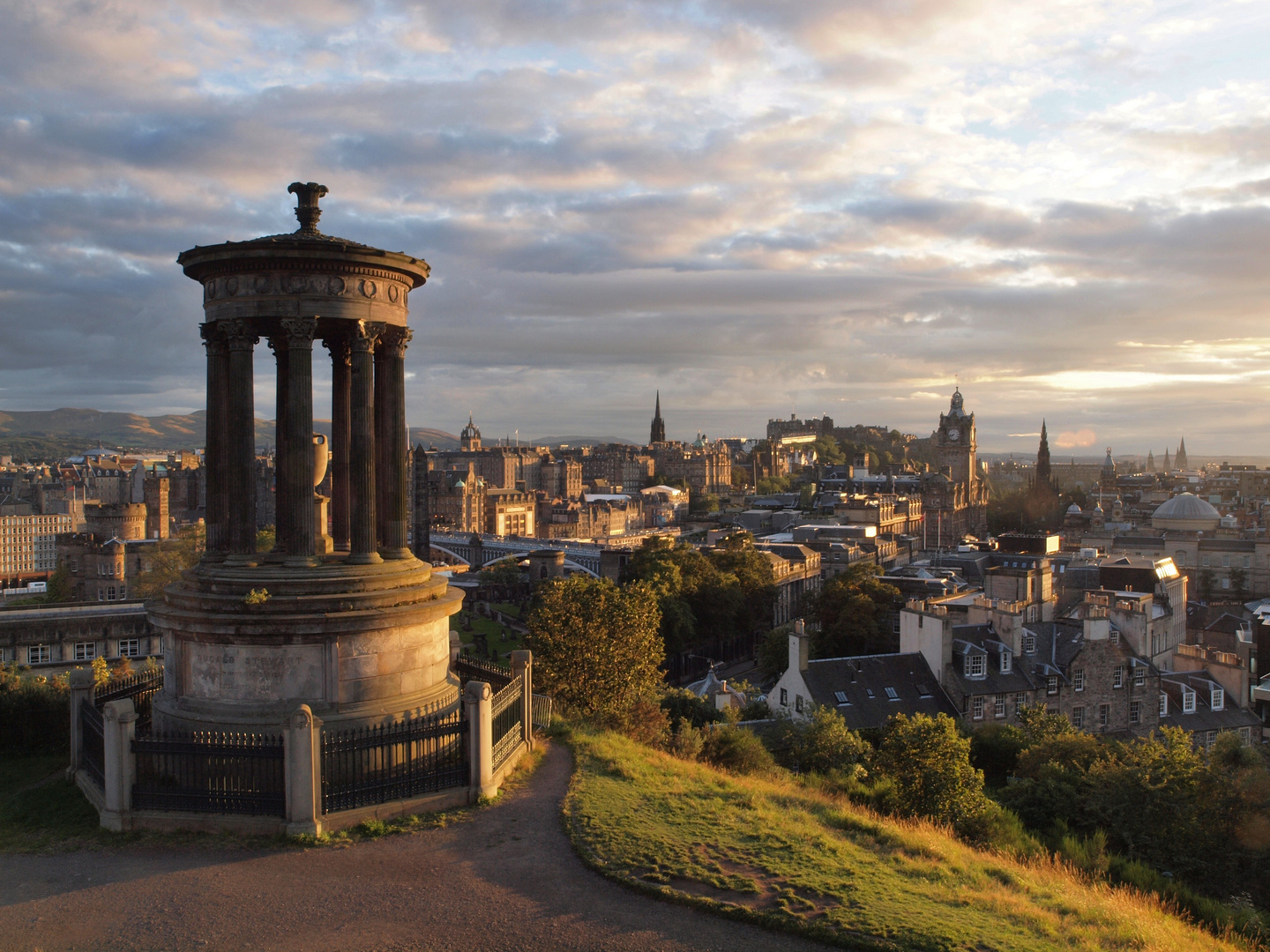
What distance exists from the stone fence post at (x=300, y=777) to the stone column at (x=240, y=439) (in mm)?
3735

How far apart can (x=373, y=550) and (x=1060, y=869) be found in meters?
11.4

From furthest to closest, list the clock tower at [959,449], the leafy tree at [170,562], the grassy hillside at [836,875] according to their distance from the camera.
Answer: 1. the clock tower at [959,449]
2. the leafy tree at [170,562]
3. the grassy hillside at [836,875]

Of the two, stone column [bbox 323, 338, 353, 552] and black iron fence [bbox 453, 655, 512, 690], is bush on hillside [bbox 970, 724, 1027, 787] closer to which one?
black iron fence [bbox 453, 655, 512, 690]

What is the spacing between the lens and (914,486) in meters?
154

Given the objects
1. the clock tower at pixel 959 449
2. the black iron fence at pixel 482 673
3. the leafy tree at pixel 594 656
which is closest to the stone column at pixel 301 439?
the black iron fence at pixel 482 673

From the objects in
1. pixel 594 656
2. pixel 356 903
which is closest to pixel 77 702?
pixel 356 903

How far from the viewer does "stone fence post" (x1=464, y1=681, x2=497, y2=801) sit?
1309 cm

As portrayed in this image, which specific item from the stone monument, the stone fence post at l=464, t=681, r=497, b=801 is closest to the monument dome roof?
the stone monument

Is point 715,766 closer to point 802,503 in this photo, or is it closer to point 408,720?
point 408,720

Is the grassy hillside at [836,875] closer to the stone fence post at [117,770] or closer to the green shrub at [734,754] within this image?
the green shrub at [734,754]

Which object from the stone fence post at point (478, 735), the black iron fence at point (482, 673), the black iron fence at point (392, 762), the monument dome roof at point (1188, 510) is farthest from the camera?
the monument dome roof at point (1188, 510)

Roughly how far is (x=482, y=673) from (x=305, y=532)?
16.0ft

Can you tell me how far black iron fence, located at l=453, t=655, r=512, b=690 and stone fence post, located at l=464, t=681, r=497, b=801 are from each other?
10.8 feet

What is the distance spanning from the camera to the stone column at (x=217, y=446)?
14977mm
